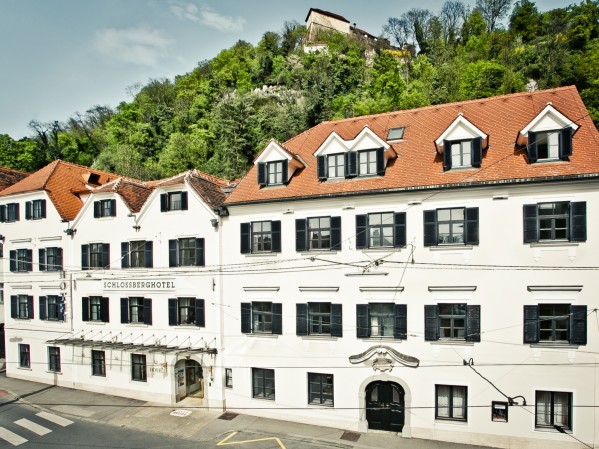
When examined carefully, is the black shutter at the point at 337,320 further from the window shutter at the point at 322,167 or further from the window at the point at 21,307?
the window at the point at 21,307

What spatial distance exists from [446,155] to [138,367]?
2061 centimetres

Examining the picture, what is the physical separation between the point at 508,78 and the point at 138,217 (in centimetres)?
4819

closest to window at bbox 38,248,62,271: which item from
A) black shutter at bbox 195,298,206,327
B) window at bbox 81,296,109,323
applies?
window at bbox 81,296,109,323

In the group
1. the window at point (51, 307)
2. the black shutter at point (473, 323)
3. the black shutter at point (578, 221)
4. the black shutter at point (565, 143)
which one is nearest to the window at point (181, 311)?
the window at point (51, 307)

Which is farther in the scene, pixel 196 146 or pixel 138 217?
pixel 196 146

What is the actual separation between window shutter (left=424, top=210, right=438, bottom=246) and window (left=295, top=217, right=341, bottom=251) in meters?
3.98

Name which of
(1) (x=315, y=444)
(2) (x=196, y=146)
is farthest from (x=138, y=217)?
(2) (x=196, y=146)

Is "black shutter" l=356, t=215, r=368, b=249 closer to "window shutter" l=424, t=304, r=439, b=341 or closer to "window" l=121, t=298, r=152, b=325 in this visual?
"window shutter" l=424, t=304, r=439, b=341

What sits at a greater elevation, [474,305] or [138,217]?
[138,217]

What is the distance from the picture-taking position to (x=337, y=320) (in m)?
18.8

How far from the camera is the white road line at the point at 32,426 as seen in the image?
1966 cm

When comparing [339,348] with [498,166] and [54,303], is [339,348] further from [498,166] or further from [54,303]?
[54,303]

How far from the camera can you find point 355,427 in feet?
60.5

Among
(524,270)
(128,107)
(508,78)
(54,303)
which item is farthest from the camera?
(128,107)
